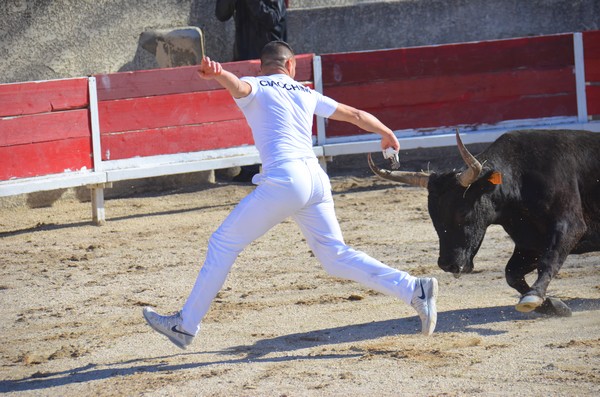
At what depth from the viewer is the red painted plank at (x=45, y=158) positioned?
8.41m

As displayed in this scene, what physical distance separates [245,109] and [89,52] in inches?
226

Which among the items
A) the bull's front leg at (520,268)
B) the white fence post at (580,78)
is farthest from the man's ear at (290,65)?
the white fence post at (580,78)

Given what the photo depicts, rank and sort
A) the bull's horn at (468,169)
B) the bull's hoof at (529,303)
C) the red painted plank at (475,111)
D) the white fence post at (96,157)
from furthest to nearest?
1. the red painted plank at (475,111)
2. the white fence post at (96,157)
3. the bull's horn at (468,169)
4. the bull's hoof at (529,303)

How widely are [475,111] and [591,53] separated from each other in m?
1.21

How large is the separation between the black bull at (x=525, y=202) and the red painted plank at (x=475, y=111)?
172 inches

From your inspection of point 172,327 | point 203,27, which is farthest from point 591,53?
point 172,327

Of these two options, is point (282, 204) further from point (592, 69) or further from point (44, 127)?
point (592, 69)

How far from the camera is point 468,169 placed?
5309 millimetres

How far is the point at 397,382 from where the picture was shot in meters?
4.35

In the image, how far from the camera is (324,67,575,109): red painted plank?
10.1 meters

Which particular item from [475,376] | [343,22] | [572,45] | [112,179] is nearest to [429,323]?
[475,376]

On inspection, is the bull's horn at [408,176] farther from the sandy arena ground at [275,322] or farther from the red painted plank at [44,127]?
the red painted plank at [44,127]

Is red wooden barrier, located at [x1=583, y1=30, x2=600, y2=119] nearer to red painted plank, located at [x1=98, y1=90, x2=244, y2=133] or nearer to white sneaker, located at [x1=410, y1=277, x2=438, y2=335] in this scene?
red painted plank, located at [x1=98, y1=90, x2=244, y2=133]

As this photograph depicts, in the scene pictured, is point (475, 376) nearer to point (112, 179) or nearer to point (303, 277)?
point (303, 277)
